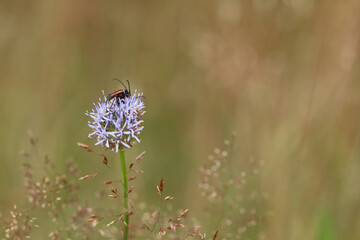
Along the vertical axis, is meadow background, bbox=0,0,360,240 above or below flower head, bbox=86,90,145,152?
above

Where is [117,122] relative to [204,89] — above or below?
below

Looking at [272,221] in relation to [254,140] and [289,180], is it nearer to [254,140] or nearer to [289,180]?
[289,180]

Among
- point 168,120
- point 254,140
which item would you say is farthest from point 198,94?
point 254,140

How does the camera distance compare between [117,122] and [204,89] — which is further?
[204,89]

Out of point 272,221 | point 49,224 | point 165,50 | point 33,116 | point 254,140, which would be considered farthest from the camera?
point 165,50

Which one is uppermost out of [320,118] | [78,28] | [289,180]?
[78,28]
